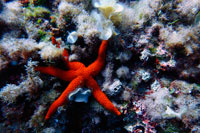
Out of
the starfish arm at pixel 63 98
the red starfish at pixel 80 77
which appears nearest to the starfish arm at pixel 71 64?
the red starfish at pixel 80 77

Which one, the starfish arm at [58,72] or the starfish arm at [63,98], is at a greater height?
the starfish arm at [58,72]

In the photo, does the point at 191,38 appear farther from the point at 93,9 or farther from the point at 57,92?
the point at 57,92

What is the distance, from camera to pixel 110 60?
3.39 m

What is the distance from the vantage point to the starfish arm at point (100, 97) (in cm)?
303

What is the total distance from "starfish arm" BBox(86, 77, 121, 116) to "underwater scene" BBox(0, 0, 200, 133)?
0.03 meters

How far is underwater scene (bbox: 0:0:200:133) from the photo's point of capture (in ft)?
10.1

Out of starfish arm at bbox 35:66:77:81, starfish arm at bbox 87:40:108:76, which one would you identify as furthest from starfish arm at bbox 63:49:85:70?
starfish arm at bbox 87:40:108:76

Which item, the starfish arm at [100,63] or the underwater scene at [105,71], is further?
the starfish arm at [100,63]

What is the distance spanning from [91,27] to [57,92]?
2.13 m

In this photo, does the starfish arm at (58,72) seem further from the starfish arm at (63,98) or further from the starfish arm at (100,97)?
the starfish arm at (100,97)

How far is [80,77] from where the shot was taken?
3.16 meters

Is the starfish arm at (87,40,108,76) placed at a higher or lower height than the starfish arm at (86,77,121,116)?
higher

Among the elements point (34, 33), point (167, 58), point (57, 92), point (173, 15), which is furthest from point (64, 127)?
point (173, 15)

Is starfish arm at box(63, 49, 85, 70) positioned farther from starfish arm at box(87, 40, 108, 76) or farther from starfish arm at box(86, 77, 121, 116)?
starfish arm at box(86, 77, 121, 116)
